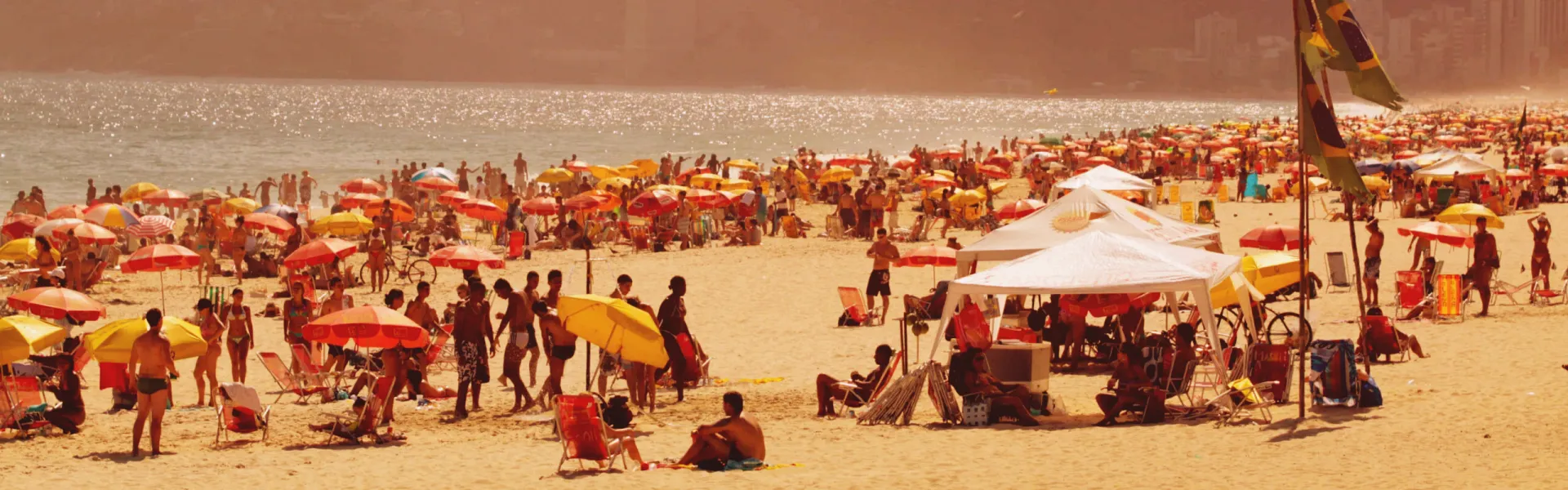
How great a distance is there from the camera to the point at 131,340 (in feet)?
29.8

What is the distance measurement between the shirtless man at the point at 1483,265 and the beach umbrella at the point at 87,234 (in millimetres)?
13434

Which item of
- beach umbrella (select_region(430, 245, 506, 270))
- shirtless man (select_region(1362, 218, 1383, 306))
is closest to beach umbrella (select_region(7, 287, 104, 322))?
beach umbrella (select_region(430, 245, 506, 270))

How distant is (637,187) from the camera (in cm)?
2541

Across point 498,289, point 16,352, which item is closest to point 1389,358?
point 498,289

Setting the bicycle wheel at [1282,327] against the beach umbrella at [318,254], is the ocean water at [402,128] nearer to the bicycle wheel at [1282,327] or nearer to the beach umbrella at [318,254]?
the beach umbrella at [318,254]

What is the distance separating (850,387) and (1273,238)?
23.6ft

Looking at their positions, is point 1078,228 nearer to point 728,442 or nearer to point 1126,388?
point 1126,388

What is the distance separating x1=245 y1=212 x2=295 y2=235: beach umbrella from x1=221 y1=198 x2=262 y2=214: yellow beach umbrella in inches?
133

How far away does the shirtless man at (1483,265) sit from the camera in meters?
13.8

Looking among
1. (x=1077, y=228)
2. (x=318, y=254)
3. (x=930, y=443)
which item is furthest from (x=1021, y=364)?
(x=318, y=254)

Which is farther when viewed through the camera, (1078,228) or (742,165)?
(742,165)

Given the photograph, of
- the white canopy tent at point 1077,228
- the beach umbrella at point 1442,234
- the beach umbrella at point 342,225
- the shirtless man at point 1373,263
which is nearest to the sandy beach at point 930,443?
the white canopy tent at point 1077,228

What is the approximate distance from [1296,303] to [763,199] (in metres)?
10.8

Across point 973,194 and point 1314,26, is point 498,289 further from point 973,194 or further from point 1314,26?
point 973,194
